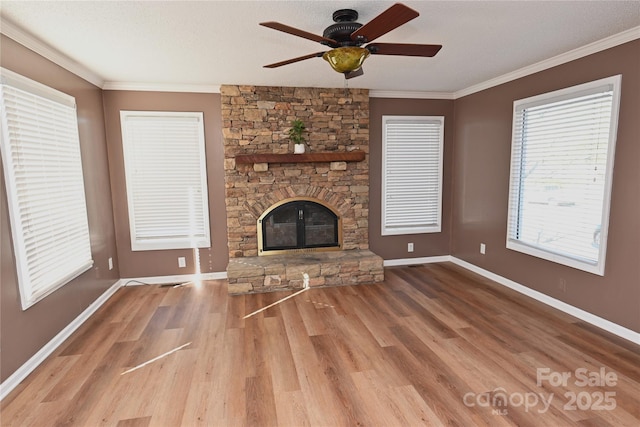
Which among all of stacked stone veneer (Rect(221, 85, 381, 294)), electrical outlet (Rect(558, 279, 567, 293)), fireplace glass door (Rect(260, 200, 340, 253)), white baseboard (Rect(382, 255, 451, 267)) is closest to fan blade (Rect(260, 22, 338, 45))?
stacked stone veneer (Rect(221, 85, 381, 294))

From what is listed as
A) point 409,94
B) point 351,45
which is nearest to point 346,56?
point 351,45

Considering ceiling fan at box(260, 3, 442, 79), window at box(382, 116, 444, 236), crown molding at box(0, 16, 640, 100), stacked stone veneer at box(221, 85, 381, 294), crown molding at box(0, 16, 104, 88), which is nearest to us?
ceiling fan at box(260, 3, 442, 79)

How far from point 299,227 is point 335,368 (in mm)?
2329

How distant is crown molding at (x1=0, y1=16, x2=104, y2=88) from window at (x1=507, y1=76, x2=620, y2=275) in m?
4.50

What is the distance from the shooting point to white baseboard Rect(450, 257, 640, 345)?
2.73 meters

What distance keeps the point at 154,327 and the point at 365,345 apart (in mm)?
1944

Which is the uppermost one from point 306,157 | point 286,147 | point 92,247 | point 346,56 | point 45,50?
point 45,50

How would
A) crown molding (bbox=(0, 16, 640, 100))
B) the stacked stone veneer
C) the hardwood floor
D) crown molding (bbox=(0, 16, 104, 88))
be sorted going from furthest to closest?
the stacked stone veneer, crown molding (bbox=(0, 16, 640, 100)), crown molding (bbox=(0, 16, 104, 88)), the hardwood floor

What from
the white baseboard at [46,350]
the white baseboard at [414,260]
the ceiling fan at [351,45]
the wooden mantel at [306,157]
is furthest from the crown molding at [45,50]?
the white baseboard at [414,260]

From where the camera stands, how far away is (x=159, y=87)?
399cm

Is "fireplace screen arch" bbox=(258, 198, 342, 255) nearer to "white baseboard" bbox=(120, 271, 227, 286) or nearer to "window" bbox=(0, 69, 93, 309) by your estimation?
"white baseboard" bbox=(120, 271, 227, 286)

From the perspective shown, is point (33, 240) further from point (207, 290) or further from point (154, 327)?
point (207, 290)

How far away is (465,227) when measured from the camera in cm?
473

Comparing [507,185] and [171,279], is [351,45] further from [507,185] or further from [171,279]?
[171,279]
